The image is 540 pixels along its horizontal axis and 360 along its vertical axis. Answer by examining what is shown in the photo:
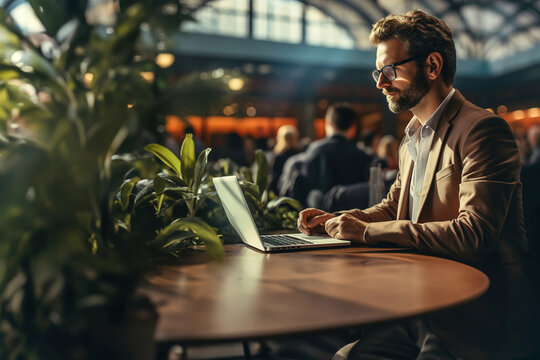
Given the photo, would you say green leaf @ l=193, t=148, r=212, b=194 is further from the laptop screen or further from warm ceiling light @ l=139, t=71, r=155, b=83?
warm ceiling light @ l=139, t=71, r=155, b=83

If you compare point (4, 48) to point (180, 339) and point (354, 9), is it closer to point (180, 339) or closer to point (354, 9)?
point (180, 339)

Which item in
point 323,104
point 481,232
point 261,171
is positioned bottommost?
point 481,232

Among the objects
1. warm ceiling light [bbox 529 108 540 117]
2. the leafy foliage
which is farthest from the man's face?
warm ceiling light [bbox 529 108 540 117]

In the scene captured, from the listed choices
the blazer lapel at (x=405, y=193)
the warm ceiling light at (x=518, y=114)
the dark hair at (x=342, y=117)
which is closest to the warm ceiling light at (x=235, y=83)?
the blazer lapel at (x=405, y=193)

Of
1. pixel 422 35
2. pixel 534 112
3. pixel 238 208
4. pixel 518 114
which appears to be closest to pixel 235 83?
pixel 238 208

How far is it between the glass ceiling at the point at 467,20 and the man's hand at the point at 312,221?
1693 centimetres

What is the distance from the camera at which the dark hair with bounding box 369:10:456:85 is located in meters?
1.66

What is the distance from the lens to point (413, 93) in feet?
5.52

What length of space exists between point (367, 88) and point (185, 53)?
17.1 ft

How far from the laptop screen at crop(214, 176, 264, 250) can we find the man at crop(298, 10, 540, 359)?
27cm

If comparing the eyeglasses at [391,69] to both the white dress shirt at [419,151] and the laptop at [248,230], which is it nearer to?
the white dress shirt at [419,151]

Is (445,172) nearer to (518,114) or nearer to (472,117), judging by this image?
(472,117)

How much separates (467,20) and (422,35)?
19.3 metres

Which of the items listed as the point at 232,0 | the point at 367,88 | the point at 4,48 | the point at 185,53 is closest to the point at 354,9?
the point at 232,0
